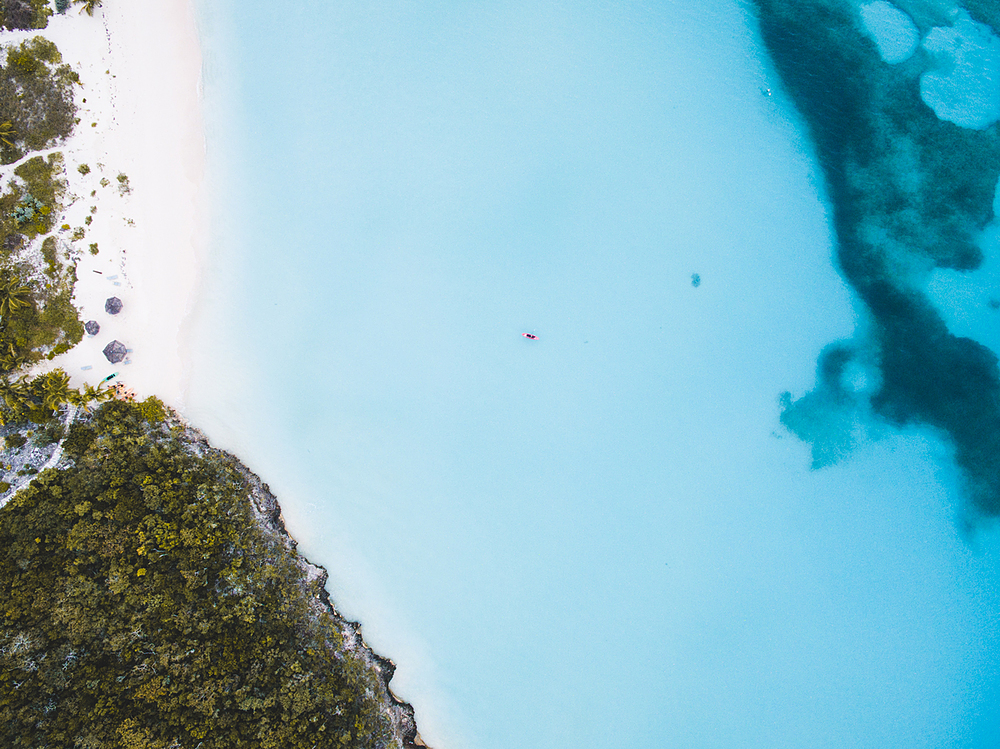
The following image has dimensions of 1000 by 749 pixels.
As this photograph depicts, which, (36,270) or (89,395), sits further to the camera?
(36,270)

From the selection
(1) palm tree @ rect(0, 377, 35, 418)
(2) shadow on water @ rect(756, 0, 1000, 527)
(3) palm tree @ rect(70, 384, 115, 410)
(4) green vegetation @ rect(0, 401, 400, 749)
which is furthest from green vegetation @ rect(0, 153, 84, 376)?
(2) shadow on water @ rect(756, 0, 1000, 527)

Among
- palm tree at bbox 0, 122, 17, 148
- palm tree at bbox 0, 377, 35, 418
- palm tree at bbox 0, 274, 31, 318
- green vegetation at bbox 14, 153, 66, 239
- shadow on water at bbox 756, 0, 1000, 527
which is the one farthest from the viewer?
shadow on water at bbox 756, 0, 1000, 527

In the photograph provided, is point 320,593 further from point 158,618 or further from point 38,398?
point 38,398

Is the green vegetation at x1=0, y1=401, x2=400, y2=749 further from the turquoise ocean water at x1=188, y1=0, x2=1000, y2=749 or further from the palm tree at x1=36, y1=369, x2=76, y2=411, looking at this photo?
the turquoise ocean water at x1=188, y1=0, x2=1000, y2=749

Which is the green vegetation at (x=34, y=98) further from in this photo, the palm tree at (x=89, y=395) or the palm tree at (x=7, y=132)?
the palm tree at (x=89, y=395)

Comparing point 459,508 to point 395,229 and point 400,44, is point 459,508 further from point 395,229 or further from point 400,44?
point 400,44

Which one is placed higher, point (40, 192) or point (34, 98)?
point (34, 98)

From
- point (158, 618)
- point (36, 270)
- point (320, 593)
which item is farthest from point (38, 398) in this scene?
point (320, 593)
